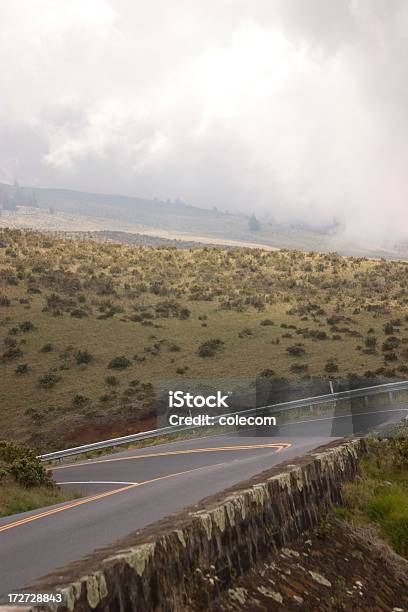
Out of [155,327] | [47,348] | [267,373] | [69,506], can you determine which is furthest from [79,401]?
[69,506]

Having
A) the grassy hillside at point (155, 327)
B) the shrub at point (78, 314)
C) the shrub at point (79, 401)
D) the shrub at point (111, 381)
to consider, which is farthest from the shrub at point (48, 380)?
the shrub at point (78, 314)

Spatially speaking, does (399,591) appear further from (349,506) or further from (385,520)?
(385,520)

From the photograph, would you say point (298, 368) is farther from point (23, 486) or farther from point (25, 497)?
point (25, 497)

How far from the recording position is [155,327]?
4959 cm

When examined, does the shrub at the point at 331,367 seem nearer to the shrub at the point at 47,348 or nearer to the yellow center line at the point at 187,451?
the yellow center line at the point at 187,451

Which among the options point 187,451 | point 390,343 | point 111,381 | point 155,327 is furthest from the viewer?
point 155,327

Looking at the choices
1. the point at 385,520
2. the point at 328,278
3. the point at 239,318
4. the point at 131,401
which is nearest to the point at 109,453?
the point at 131,401

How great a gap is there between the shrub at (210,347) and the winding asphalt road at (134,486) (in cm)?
1603

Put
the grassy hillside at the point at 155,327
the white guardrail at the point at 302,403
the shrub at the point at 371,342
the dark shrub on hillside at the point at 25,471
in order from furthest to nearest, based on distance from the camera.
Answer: the shrub at the point at 371,342 < the grassy hillside at the point at 155,327 < the white guardrail at the point at 302,403 < the dark shrub on hillside at the point at 25,471

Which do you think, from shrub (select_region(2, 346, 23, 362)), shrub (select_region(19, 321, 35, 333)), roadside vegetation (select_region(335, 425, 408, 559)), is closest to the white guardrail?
shrub (select_region(2, 346, 23, 362))

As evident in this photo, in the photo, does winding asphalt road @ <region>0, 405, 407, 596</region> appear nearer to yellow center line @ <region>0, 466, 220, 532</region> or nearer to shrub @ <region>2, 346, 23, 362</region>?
yellow center line @ <region>0, 466, 220, 532</region>

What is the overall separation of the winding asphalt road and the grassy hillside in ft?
31.8

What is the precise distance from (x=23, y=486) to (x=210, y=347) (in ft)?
92.8

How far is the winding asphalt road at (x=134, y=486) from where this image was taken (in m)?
8.00
